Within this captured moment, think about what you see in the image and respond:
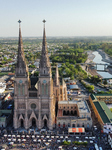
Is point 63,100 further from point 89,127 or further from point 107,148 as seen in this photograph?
point 107,148

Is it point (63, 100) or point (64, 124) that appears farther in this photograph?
point (63, 100)

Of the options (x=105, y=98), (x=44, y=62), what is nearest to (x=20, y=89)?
(x=44, y=62)

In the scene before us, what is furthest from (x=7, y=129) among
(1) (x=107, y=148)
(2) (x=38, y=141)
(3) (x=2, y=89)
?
(3) (x=2, y=89)

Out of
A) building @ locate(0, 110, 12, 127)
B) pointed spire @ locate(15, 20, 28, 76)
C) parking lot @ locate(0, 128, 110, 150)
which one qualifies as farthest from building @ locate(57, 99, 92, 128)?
pointed spire @ locate(15, 20, 28, 76)

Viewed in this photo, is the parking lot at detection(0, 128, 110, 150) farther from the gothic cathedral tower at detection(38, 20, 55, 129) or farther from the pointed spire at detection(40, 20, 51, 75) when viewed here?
the pointed spire at detection(40, 20, 51, 75)

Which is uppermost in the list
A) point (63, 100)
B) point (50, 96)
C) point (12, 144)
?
point (50, 96)

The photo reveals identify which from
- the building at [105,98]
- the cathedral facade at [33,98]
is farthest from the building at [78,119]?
the building at [105,98]
